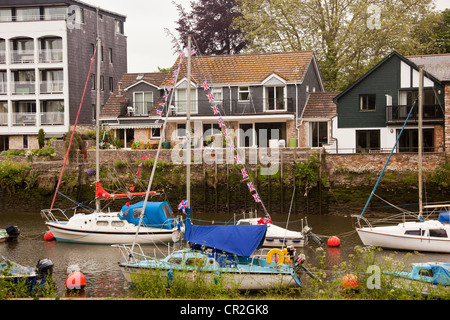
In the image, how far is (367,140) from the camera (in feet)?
124

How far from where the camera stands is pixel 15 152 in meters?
41.8

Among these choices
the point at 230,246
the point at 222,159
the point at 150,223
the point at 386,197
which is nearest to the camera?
the point at 230,246

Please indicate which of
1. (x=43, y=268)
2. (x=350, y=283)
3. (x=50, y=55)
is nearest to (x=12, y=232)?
(x=43, y=268)

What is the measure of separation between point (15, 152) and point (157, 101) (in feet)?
37.2

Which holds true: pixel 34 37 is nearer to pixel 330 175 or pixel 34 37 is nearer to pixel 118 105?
pixel 118 105

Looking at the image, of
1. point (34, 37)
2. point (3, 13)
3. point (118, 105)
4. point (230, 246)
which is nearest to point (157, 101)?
point (118, 105)

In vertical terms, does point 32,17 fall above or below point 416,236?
above

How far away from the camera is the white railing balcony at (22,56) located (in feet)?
167

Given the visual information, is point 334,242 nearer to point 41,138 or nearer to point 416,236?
point 416,236

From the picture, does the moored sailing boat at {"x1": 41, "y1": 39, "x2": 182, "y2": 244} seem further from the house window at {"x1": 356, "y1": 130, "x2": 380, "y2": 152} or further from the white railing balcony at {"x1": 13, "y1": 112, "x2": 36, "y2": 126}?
the white railing balcony at {"x1": 13, "y1": 112, "x2": 36, "y2": 126}

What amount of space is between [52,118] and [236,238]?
36.0 metres

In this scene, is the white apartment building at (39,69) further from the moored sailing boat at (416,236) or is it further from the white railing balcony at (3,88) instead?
the moored sailing boat at (416,236)

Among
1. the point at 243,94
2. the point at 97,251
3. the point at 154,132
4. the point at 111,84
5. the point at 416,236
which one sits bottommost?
the point at 97,251

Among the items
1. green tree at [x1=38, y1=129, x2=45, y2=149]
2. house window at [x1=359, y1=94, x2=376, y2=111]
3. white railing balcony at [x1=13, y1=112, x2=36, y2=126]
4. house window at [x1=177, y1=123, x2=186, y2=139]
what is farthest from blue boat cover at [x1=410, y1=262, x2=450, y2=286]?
white railing balcony at [x1=13, y1=112, x2=36, y2=126]
